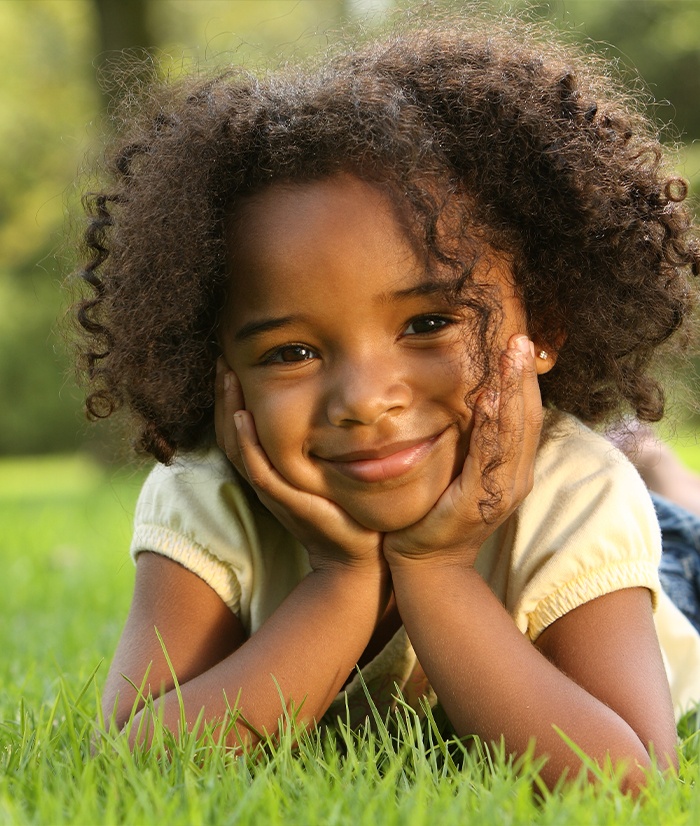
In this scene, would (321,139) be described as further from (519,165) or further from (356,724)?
(356,724)

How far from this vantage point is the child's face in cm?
212

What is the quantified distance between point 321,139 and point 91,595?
273 centimetres

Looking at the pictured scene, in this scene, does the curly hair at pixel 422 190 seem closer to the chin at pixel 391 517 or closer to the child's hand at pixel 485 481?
the child's hand at pixel 485 481

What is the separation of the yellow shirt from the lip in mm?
373

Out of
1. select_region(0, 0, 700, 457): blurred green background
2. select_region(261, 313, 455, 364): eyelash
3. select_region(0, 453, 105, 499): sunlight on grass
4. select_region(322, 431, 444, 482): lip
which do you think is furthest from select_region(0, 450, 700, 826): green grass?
select_region(0, 0, 700, 457): blurred green background

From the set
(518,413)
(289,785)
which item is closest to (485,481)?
(518,413)

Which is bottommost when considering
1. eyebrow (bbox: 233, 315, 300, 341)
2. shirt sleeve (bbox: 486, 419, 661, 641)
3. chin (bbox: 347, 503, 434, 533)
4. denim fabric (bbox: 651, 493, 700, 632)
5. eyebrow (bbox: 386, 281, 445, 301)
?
denim fabric (bbox: 651, 493, 700, 632)

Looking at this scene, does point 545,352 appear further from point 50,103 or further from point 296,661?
point 50,103

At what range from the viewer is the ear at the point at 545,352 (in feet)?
8.10

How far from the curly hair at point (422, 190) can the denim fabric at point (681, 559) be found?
3.65ft

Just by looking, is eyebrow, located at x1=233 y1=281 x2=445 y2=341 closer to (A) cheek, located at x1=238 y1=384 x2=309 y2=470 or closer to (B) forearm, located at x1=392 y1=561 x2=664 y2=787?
(A) cheek, located at x1=238 y1=384 x2=309 y2=470

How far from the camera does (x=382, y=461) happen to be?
2176 millimetres

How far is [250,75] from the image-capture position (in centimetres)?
259

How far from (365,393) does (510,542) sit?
23.4 inches
